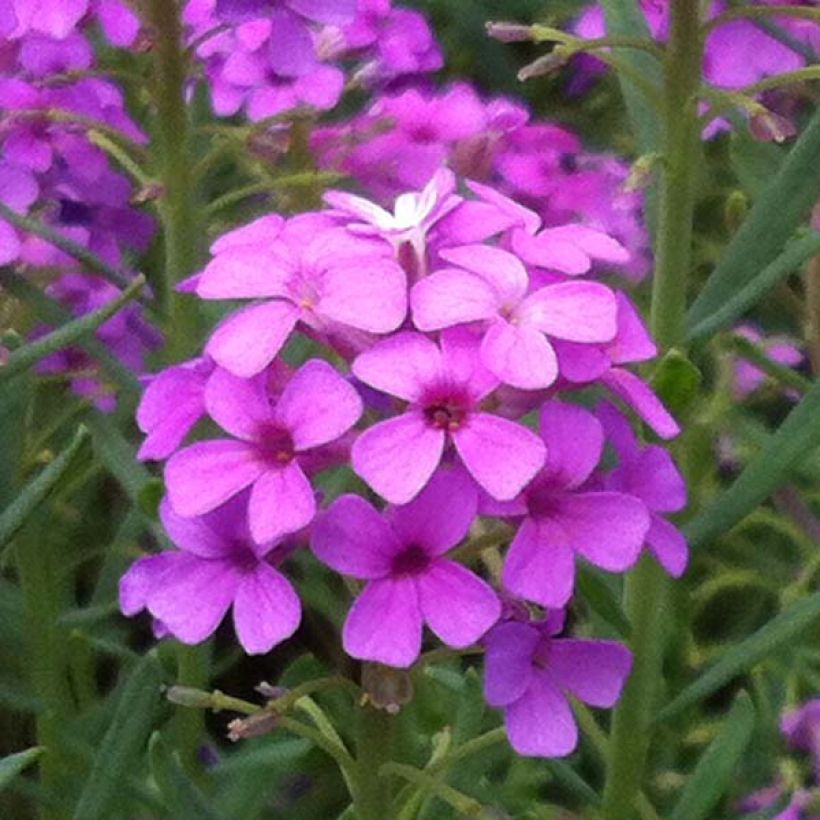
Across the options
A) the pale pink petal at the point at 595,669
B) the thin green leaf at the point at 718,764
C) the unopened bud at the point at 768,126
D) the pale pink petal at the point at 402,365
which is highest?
the pale pink petal at the point at 402,365

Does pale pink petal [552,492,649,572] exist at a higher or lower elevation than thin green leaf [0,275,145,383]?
higher

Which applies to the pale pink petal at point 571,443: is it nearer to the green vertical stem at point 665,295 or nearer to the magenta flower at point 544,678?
the magenta flower at point 544,678

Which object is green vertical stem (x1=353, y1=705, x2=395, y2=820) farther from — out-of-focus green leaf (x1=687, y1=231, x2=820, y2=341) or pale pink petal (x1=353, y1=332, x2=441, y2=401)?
out-of-focus green leaf (x1=687, y1=231, x2=820, y2=341)

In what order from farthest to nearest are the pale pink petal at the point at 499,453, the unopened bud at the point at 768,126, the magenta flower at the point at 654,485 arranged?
the unopened bud at the point at 768,126 → the magenta flower at the point at 654,485 → the pale pink petal at the point at 499,453

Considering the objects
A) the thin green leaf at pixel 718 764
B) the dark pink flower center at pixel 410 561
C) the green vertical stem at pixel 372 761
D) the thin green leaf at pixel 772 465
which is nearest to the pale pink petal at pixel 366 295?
the dark pink flower center at pixel 410 561

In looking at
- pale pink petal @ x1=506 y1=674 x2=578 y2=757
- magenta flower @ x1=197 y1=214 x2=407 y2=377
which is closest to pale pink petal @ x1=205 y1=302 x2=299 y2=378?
magenta flower @ x1=197 y1=214 x2=407 y2=377

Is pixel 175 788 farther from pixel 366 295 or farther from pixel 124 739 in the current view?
pixel 366 295
